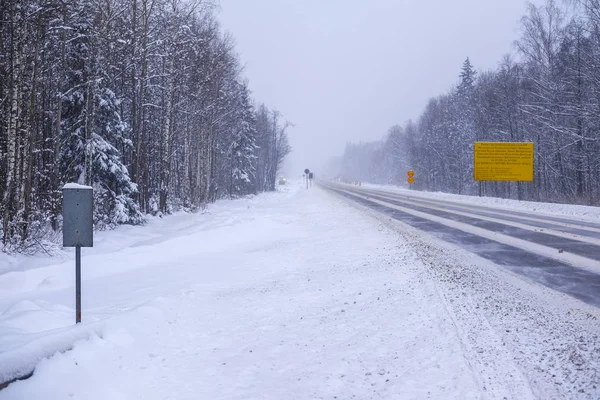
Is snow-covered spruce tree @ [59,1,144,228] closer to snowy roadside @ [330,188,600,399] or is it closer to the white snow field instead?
the white snow field

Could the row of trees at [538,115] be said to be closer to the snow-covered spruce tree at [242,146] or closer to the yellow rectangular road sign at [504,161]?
the yellow rectangular road sign at [504,161]

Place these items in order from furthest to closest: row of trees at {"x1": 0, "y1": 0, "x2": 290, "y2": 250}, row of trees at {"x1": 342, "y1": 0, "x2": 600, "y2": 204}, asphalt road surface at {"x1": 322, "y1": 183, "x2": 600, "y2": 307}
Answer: row of trees at {"x1": 342, "y1": 0, "x2": 600, "y2": 204} < row of trees at {"x1": 0, "y1": 0, "x2": 290, "y2": 250} < asphalt road surface at {"x1": 322, "y1": 183, "x2": 600, "y2": 307}

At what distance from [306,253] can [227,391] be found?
5507 millimetres

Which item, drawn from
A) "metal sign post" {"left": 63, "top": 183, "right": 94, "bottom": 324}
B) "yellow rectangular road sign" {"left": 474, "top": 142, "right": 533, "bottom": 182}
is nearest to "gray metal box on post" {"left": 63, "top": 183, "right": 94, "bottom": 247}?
"metal sign post" {"left": 63, "top": 183, "right": 94, "bottom": 324}

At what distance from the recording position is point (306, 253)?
27.6ft

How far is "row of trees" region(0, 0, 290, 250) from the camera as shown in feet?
28.7

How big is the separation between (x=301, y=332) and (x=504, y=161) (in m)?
27.6

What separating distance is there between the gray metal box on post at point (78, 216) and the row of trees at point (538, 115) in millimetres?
23018

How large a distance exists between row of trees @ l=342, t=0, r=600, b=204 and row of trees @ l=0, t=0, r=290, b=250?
2107 cm

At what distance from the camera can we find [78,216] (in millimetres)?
4164

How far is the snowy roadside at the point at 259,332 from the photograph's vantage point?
2.95m

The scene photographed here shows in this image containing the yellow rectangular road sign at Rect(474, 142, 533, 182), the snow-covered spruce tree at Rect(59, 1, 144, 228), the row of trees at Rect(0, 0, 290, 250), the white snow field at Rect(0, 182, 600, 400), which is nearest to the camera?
the white snow field at Rect(0, 182, 600, 400)

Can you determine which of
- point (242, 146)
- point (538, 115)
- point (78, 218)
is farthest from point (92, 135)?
point (538, 115)

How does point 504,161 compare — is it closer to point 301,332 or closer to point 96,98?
point 96,98
